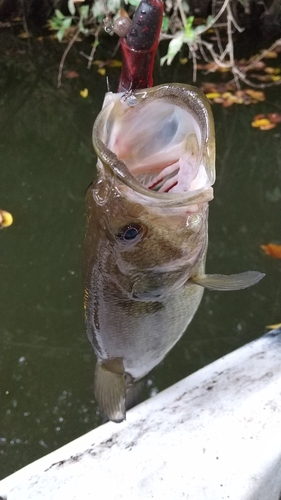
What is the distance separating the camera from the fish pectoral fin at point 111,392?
1071 millimetres

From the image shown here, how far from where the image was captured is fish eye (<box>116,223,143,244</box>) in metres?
0.83

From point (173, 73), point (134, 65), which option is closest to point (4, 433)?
point (134, 65)

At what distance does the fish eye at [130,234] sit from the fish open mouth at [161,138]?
7 centimetres

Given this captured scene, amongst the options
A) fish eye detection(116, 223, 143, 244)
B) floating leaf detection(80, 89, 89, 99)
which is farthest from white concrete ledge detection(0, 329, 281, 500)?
floating leaf detection(80, 89, 89, 99)

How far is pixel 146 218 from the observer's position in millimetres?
826

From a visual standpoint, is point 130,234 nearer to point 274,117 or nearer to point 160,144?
point 160,144

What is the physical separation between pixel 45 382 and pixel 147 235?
1.36m

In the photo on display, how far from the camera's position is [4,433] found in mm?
1854

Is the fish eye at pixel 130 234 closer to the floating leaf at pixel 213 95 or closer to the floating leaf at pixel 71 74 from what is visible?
the floating leaf at pixel 213 95

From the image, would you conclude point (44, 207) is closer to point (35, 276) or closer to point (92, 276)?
point (35, 276)

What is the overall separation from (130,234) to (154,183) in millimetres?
115

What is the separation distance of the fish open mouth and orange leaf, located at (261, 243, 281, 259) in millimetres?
1715

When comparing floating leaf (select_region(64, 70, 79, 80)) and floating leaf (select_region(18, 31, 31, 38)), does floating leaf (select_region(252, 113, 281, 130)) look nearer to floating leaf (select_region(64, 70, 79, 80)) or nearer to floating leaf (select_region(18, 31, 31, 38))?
floating leaf (select_region(64, 70, 79, 80))

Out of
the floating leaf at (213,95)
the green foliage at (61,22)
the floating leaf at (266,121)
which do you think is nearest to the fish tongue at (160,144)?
the floating leaf at (266,121)
